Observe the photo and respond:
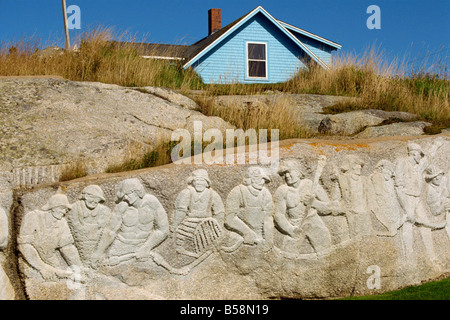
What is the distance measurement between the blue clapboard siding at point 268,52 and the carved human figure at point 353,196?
9672 mm

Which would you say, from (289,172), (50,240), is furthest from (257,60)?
(50,240)

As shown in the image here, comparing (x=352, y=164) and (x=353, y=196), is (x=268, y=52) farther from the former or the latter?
(x=353, y=196)

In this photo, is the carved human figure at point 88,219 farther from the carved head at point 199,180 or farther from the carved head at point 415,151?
the carved head at point 415,151

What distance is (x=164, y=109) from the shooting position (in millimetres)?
7062

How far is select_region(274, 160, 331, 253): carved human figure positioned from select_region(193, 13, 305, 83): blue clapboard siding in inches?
391

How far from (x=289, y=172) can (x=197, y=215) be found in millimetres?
1159

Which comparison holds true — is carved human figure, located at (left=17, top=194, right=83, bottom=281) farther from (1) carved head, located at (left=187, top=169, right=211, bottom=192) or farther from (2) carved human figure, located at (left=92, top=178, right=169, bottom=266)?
(1) carved head, located at (left=187, top=169, right=211, bottom=192)

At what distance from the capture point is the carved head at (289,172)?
571cm

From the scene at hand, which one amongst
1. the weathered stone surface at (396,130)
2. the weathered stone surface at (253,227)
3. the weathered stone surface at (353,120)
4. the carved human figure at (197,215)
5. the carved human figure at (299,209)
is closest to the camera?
the weathered stone surface at (253,227)

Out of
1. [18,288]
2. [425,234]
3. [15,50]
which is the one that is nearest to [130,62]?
[15,50]

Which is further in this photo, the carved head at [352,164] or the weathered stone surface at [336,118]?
the weathered stone surface at [336,118]

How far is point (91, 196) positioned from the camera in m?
5.06

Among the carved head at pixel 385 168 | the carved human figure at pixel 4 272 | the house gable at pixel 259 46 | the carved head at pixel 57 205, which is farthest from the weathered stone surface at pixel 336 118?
the house gable at pixel 259 46
